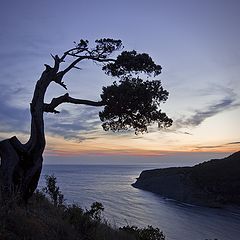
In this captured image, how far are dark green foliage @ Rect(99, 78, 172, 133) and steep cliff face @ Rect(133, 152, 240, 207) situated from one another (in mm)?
74145

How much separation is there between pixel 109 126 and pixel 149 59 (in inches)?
138

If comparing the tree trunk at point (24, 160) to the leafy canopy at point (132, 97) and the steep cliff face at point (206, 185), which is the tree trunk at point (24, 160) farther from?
the steep cliff face at point (206, 185)

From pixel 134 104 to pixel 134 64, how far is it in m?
1.98

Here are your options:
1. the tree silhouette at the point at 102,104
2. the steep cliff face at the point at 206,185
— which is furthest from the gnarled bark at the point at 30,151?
the steep cliff face at the point at 206,185

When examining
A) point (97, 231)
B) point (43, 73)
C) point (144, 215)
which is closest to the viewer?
point (97, 231)

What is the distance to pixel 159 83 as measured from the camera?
47.7ft

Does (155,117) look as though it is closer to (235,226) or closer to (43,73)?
(43,73)

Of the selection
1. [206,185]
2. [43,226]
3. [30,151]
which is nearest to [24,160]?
[30,151]

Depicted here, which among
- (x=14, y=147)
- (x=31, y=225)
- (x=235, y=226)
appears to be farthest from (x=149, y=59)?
(x=235, y=226)

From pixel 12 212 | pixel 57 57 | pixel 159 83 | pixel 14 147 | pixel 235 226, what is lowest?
pixel 235 226

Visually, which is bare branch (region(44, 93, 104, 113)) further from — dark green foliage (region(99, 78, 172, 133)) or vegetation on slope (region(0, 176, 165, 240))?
vegetation on slope (region(0, 176, 165, 240))

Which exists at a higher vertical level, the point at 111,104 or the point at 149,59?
the point at 149,59

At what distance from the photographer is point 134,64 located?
15.0m

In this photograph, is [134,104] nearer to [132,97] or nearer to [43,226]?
[132,97]
